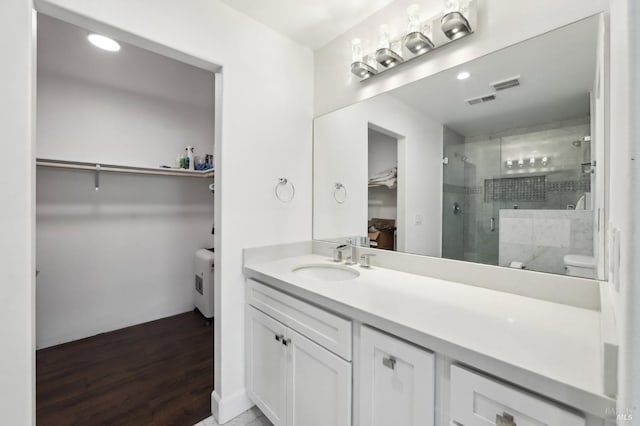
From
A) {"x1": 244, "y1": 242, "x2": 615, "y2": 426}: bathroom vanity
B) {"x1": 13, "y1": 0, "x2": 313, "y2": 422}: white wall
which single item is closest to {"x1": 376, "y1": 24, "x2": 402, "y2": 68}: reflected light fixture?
{"x1": 13, "y1": 0, "x2": 313, "y2": 422}: white wall

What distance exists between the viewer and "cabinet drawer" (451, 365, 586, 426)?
60 cm

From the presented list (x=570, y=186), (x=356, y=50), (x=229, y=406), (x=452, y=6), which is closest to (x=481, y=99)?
(x=452, y=6)

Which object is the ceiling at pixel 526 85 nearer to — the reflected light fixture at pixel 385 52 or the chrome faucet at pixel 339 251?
the reflected light fixture at pixel 385 52

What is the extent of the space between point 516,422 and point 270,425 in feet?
4.41

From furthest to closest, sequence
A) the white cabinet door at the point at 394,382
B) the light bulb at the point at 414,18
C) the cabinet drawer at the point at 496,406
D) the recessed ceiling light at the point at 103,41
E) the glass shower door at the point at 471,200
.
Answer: the recessed ceiling light at the point at 103,41 → the light bulb at the point at 414,18 → the glass shower door at the point at 471,200 → the white cabinet door at the point at 394,382 → the cabinet drawer at the point at 496,406

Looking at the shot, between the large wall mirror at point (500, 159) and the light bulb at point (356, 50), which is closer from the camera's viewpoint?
the large wall mirror at point (500, 159)

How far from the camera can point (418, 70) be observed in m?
1.45

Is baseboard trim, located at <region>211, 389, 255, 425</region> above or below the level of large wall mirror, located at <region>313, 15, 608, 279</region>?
below

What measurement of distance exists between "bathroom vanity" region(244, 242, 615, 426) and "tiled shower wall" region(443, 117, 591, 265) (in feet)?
0.74

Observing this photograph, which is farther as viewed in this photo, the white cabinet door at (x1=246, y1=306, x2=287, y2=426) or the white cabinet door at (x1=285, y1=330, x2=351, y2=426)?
the white cabinet door at (x1=246, y1=306, x2=287, y2=426)

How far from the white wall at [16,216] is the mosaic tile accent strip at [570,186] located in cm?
210

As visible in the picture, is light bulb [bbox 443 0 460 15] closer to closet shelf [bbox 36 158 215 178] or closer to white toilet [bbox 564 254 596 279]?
white toilet [bbox 564 254 596 279]

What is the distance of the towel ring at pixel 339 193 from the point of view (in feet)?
6.47

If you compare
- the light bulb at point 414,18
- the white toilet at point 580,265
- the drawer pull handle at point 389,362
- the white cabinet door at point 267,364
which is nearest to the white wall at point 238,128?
the white cabinet door at point 267,364
